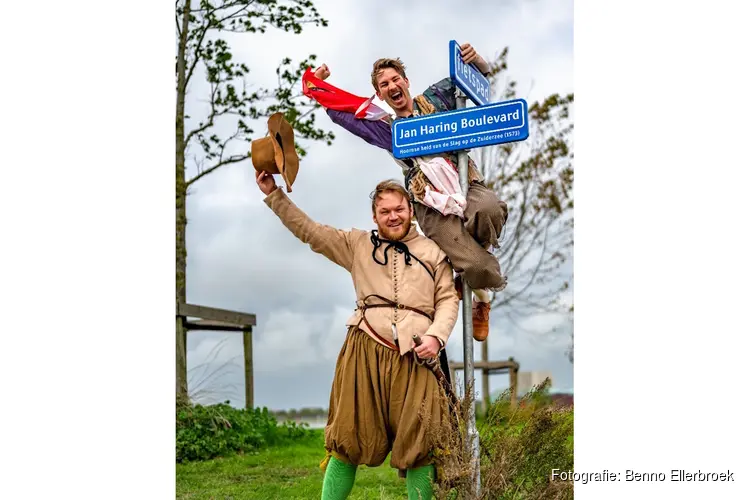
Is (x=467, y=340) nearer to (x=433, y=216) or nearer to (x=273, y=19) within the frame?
(x=433, y=216)

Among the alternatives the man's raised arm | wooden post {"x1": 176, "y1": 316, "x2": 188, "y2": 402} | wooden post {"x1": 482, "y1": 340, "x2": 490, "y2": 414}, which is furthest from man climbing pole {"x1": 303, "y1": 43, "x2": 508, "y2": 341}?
wooden post {"x1": 482, "y1": 340, "x2": 490, "y2": 414}

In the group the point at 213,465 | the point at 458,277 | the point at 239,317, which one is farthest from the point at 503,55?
the point at 458,277

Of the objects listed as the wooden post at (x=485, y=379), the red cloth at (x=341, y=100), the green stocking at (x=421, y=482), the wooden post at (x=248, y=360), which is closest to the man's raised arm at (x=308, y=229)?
the red cloth at (x=341, y=100)

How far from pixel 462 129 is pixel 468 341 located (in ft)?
3.00

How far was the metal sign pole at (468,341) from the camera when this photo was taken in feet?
11.3

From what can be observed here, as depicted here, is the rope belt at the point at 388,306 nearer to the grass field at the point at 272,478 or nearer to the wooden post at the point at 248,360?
the grass field at the point at 272,478

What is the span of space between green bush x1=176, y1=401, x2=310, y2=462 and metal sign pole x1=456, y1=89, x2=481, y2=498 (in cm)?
408

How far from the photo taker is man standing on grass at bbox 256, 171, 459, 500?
343cm

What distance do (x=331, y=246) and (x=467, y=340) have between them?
0.73m

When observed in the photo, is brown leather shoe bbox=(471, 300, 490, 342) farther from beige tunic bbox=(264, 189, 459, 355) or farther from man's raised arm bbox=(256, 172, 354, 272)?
man's raised arm bbox=(256, 172, 354, 272)

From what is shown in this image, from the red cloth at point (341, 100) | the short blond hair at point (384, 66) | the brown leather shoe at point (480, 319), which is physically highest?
the short blond hair at point (384, 66)

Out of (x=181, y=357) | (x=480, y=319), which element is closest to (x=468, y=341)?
(x=480, y=319)

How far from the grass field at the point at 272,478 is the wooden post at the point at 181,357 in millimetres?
963

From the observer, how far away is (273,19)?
7.96 m
